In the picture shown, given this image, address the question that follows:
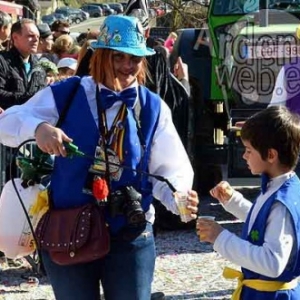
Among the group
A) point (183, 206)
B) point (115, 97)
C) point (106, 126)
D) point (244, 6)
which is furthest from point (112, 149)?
point (244, 6)

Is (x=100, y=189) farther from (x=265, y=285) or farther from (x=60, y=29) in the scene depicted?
(x=60, y=29)

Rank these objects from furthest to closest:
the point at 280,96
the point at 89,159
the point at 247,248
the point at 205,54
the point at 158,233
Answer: the point at 205,54
the point at 158,233
the point at 280,96
the point at 89,159
the point at 247,248

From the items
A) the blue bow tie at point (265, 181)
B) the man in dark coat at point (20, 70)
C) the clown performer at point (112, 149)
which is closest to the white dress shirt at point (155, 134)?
the clown performer at point (112, 149)

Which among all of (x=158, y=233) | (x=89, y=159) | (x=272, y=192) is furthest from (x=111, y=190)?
(x=158, y=233)

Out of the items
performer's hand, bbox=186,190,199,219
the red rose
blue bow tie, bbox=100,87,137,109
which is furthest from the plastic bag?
performer's hand, bbox=186,190,199,219

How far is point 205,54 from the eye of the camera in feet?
28.5

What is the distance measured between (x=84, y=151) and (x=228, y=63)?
5.46 metres

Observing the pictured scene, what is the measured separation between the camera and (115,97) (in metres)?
3.06

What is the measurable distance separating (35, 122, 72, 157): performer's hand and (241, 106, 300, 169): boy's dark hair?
0.64 metres

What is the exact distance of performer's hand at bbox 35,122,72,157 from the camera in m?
2.84

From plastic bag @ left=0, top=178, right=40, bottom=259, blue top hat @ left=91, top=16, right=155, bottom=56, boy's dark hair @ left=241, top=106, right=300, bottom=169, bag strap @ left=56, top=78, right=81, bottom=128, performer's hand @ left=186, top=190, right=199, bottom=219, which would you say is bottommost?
plastic bag @ left=0, top=178, right=40, bottom=259

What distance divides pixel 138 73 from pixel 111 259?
714 millimetres

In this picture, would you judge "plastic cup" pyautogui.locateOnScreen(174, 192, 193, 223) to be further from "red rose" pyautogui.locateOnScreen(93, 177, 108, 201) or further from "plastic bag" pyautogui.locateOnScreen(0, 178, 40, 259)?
"plastic bag" pyautogui.locateOnScreen(0, 178, 40, 259)

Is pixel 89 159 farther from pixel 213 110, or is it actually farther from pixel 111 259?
pixel 213 110
